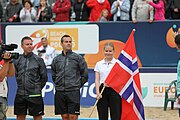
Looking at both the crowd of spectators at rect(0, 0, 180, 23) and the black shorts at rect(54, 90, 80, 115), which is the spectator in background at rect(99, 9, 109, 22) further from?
the black shorts at rect(54, 90, 80, 115)

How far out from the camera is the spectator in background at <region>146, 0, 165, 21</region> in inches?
655

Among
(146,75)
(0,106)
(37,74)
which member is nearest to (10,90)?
(146,75)

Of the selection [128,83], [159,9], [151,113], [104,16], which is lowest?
[151,113]

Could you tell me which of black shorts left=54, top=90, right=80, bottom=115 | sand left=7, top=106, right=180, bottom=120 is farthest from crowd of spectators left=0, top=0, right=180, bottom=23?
black shorts left=54, top=90, right=80, bottom=115

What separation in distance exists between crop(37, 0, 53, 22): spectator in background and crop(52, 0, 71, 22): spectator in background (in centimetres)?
20

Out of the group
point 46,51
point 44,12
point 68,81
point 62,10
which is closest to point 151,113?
point 68,81

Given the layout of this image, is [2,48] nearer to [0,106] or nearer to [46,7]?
[0,106]

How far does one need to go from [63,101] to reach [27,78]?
0.78 metres

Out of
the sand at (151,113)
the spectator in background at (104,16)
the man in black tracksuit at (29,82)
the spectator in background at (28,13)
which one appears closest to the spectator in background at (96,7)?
the spectator in background at (104,16)

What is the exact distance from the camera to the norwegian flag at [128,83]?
9812mm

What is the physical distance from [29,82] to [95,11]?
8187 millimetres

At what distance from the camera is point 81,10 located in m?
18.1

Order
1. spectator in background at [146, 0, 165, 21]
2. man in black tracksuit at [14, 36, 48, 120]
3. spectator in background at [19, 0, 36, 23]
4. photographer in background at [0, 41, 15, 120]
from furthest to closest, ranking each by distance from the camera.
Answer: spectator in background at [19, 0, 36, 23] < spectator in background at [146, 0, 165, 21] < man in black tracksuit at [14, 36, 48, 120] < photographer in background at [0, 41, 15, 120]

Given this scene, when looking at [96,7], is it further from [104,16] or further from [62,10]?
[62,10]
